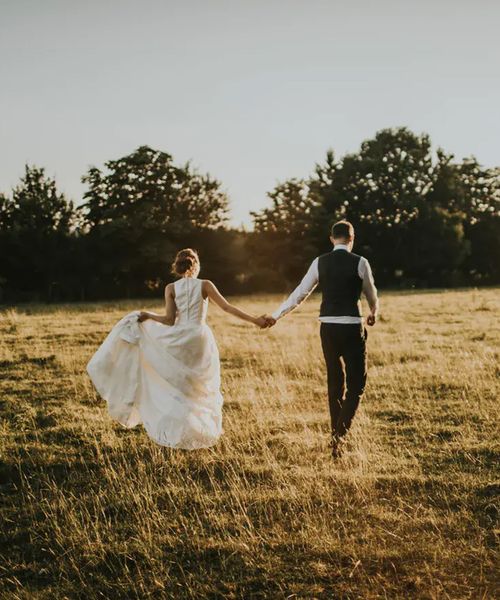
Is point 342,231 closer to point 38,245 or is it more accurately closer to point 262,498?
point 262,498

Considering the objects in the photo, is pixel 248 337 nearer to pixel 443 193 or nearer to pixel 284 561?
pixel 284 561

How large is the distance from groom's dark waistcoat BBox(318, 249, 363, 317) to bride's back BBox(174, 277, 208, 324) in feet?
4.86

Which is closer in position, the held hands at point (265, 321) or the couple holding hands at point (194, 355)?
the couple holding hands at point (194, 355)

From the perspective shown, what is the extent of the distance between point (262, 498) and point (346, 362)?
1.94 metres

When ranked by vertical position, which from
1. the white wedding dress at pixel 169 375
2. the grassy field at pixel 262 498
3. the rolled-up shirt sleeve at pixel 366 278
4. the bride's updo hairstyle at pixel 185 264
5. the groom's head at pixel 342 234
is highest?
the groom's head at pixel 342 234

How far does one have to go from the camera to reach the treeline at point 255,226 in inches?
1567

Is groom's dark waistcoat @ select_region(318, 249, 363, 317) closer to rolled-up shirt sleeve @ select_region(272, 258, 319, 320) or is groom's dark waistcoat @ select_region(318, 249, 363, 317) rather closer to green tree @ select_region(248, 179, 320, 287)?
rolled-up shirt sleeve @ select_region(272, 258, 319, 320)

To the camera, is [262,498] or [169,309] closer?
[262,498]

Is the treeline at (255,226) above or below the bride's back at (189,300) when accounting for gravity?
above

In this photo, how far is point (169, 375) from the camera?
7.08m

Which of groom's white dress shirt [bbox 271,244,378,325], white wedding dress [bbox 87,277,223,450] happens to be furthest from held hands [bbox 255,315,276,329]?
white wedding dress [bbox 87,277,223,450]

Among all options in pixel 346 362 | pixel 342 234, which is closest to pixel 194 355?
pixel 346 362

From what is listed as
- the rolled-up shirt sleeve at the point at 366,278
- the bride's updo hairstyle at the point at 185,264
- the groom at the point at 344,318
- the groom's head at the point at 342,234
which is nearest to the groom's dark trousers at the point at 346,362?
the groom at the point at 344,318

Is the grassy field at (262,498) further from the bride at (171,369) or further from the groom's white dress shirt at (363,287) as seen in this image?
the groom's white dress shirt at (363,287)
